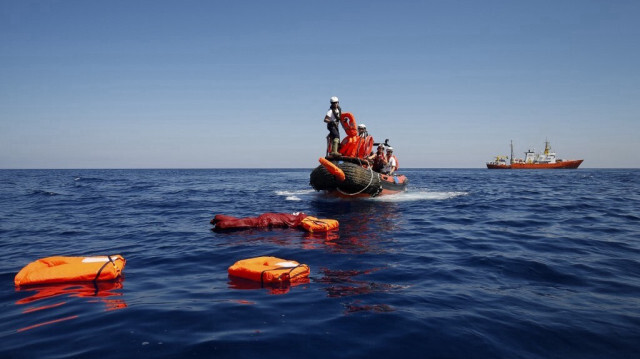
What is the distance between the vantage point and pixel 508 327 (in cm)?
392

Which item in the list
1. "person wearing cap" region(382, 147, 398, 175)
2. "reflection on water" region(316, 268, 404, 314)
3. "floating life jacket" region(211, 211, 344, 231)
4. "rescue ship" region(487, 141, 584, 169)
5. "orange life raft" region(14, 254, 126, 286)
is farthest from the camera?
"rescue ship" region(487, 141, 584, 169)

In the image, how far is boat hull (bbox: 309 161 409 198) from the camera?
52.4ft

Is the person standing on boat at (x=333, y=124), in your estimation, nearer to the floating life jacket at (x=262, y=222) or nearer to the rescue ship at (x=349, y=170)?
the rescue ship at (x=349, y=170)

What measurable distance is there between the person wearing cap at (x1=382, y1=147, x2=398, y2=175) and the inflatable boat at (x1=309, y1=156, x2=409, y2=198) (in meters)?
2.03

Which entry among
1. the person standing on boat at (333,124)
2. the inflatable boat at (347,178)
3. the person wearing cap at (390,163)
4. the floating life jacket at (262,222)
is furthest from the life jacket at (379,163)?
the floating life jacket at (262,222)

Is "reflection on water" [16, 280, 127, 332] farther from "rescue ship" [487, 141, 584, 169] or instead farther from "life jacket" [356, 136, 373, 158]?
"rescue ship" [487, 141, 584, 169]

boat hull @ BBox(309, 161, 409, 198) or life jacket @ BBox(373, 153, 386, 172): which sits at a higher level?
life jacket @ BBox(373, 153, 386, 172)

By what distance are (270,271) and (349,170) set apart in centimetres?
1092

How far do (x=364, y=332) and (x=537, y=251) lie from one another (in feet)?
18.2

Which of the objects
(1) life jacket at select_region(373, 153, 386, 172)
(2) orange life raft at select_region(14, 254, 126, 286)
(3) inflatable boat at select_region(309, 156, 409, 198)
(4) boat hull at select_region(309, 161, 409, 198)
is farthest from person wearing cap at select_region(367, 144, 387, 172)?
(2) orange life raft at select_region(14, 254, 126, 286)

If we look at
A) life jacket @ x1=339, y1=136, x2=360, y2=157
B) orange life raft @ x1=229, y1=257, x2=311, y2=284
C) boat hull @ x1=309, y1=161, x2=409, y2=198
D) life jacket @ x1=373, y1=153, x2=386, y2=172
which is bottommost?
orange life raft @ x1=229, y1=257, x2=311, y2=284

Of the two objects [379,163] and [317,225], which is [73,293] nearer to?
[317,225]

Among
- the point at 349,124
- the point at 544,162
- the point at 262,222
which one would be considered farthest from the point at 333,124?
the point at 544,162

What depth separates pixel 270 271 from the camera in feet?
17.5
